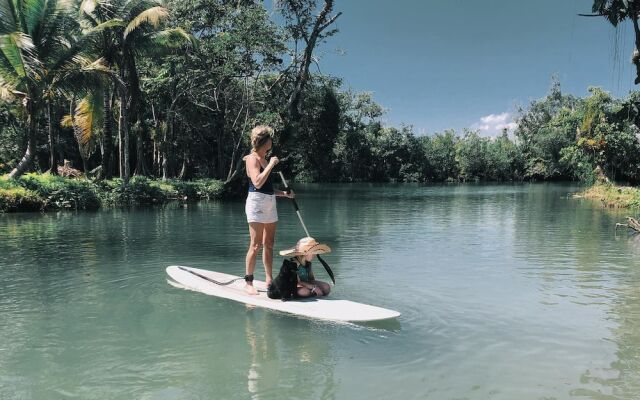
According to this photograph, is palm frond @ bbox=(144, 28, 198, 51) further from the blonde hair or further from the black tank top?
the black tank top

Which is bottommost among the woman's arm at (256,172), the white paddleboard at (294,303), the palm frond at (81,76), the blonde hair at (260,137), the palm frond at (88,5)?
the white paddleboard at (294,303)

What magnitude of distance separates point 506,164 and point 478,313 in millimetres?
78749

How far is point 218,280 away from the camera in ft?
25.2

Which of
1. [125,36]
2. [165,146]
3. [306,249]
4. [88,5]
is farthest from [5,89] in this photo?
[306,249]

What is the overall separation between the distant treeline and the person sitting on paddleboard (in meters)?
5.47

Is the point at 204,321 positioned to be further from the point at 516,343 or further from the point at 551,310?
the point at 551,310

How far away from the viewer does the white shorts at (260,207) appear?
259 inches

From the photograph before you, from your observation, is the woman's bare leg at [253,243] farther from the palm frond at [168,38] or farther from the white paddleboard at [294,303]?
the palm frond at [168,38]

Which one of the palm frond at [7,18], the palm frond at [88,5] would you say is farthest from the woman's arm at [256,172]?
the palm frond at [88,5]

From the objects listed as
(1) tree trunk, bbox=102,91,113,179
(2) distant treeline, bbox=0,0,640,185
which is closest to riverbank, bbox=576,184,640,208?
(2) distant treeline, bbox=0,0,640,185

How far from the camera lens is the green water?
4.48 metres

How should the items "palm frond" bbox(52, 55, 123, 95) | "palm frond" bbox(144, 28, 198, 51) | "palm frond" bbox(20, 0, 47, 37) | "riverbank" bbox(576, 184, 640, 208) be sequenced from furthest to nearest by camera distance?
1. "palm frond" bbox(144, 28, 198, 51)
2. "riverbank" bbox(576, 184, 640, 208)
3. "palm frond" bbox(52, 55, 123, 95)
4. "palm frond" bbox(20, 0, 47, 37)

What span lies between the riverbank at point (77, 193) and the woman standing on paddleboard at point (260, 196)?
15.8 m

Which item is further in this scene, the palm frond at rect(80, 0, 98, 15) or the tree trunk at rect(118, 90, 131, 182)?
the tree trunk at rect(118, 90, 131, 182)
